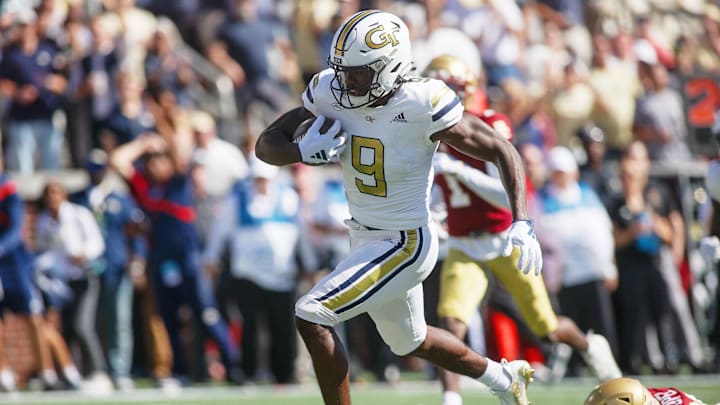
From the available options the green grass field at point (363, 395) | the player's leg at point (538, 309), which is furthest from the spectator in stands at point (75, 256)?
the player's leg at point (538, 309)

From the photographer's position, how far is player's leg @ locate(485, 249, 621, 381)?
8406 mm

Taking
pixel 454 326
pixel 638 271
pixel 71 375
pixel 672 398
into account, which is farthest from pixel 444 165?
pixel 71 375

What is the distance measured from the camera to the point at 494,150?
676cm

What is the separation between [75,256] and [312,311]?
599 centimetres

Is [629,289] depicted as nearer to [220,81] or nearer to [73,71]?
[220,81]

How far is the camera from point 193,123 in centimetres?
1348

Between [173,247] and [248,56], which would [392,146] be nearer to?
[173,247]

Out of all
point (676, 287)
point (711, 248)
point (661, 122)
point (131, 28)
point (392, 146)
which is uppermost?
point (392, 146)

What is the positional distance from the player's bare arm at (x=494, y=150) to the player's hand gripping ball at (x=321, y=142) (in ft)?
1.49

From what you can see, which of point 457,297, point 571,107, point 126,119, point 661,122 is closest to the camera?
point 457,297

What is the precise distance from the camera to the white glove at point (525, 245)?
6543mm

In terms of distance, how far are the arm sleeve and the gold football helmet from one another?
491 cm

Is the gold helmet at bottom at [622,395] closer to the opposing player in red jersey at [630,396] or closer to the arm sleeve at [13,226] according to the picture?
the opposing player in red jersey at [630,396]

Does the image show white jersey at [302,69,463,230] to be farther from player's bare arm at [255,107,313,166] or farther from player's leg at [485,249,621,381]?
player's leg at [485,249,621,381]
